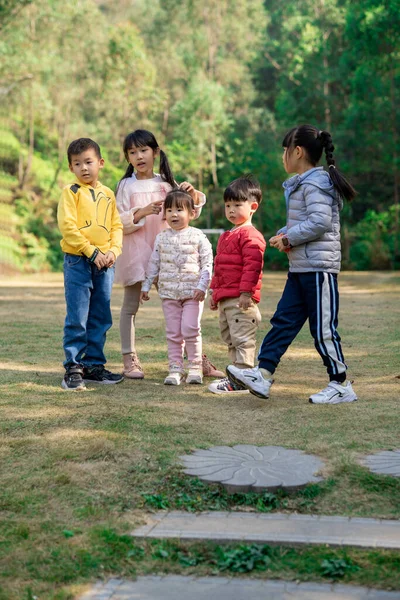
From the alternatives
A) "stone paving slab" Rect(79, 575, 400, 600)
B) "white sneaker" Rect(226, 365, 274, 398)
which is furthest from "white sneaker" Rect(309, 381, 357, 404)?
"stone paving slab" Rect(79, 575, 400, 600)

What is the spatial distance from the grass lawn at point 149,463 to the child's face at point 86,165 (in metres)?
1.27

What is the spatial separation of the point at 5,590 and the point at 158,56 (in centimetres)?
3344

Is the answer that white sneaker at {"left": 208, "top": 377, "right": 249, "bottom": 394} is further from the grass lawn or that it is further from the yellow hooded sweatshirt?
the yellow hooded sweatshirt

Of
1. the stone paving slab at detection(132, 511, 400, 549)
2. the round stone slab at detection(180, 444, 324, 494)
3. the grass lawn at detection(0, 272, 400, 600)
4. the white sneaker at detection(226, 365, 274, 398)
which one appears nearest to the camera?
the grass lawn at detection(0, 272, 400, 600)

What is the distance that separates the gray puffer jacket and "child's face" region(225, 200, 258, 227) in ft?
1.35

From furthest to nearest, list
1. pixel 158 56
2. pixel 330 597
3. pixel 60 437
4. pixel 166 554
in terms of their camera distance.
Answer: pixel 158 56
pixel 60 437
pixel 166 554
pixel 330 597

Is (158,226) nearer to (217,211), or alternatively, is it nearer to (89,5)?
(217,211)

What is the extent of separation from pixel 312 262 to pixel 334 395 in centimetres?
73

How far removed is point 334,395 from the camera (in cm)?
466

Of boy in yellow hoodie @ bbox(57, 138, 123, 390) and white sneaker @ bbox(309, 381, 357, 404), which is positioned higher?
boy in yellow hoodie @ bbox(57, 138, 123, 390)

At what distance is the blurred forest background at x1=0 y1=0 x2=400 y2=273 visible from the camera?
19.8 metres

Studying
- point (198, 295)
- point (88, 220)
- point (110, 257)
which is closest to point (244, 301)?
point (198, 295)

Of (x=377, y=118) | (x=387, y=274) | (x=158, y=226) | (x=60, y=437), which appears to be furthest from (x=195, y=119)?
(x=60, y=437)

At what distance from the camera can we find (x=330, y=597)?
7.62 ft
